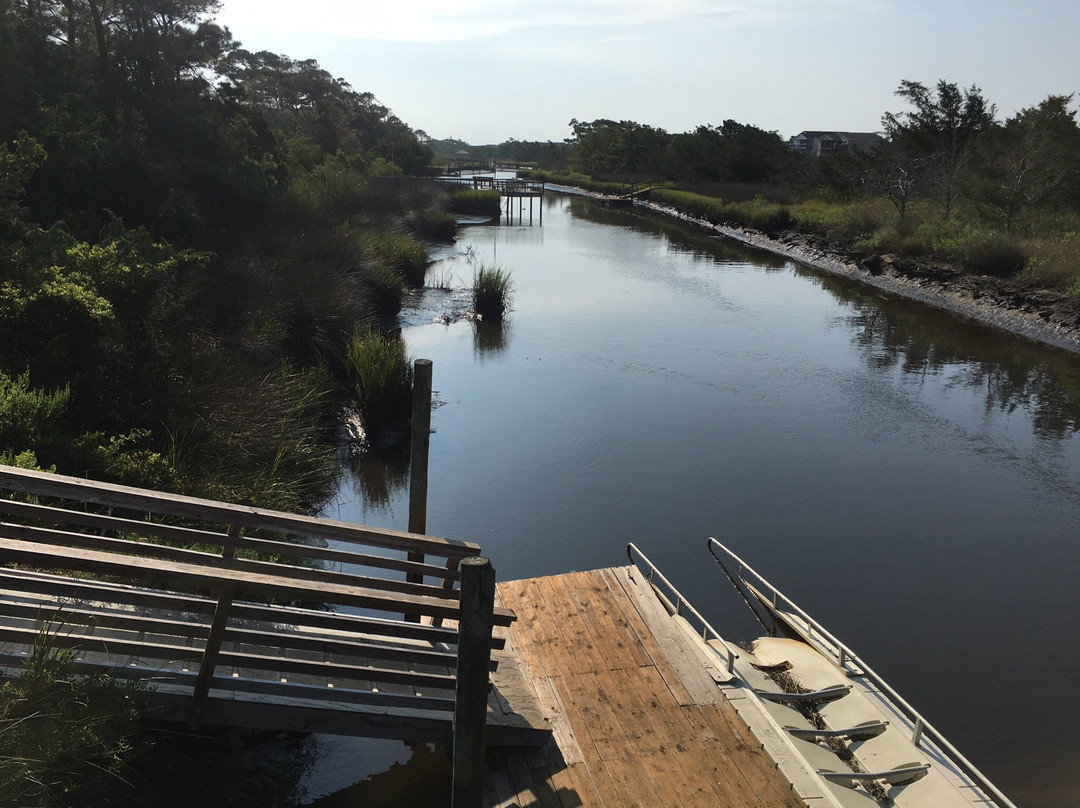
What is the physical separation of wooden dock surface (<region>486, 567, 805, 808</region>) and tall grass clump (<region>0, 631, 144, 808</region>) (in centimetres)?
207

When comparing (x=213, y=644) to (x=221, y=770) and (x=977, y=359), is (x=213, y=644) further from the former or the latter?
(x=977, y=359)

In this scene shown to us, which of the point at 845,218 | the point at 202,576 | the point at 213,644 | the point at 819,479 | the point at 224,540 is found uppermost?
the point at 845,218

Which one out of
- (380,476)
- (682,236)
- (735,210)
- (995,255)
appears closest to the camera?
(380,476)

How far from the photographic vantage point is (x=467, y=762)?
4965mm

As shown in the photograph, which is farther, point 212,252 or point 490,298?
point 490,298

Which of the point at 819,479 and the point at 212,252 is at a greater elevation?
the point at 212,252

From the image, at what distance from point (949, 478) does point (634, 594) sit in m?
7.31

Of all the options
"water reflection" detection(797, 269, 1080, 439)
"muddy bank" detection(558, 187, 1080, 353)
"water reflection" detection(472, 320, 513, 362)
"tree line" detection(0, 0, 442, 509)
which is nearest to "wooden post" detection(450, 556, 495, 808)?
"tree line" detection(0, 0, 442, 509)

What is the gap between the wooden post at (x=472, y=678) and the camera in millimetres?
4602

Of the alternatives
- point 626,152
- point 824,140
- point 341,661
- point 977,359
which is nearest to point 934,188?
point 977,359

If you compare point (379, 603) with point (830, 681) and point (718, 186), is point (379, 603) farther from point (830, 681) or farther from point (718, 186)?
point (718, 186)

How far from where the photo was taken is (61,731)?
14.4 feet

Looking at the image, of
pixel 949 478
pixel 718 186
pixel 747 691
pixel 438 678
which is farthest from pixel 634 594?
pixel 718 186

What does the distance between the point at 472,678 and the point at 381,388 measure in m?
9.29
